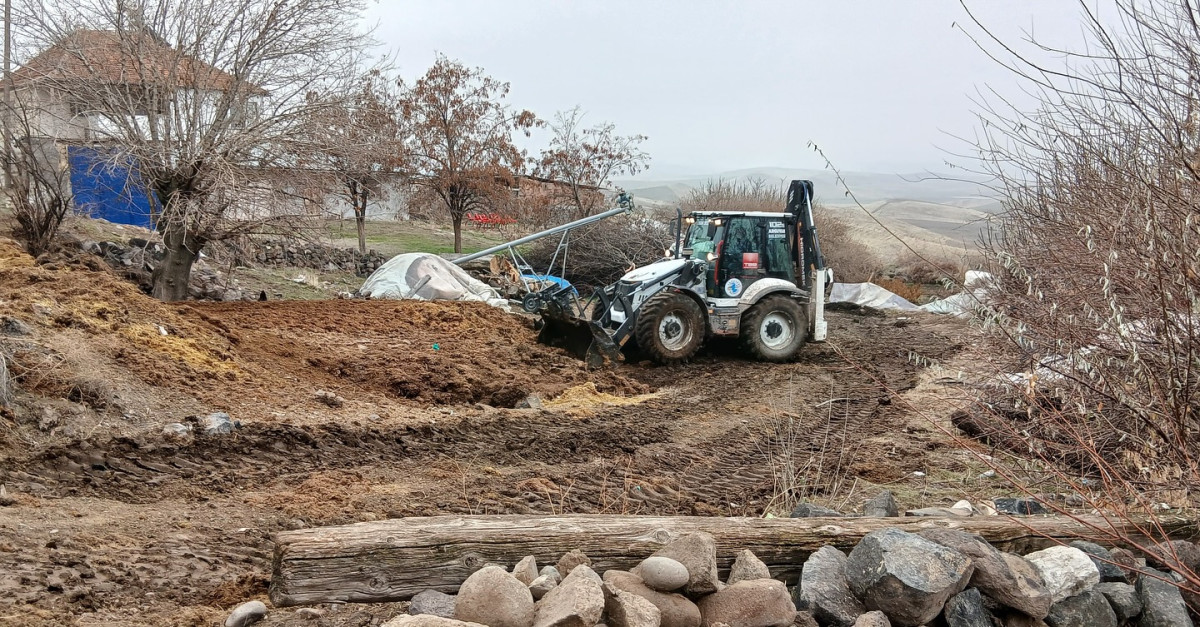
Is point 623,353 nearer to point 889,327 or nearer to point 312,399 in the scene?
point 312,399

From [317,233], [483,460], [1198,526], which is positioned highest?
[317,233]

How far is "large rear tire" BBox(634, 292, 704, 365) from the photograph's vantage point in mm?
11500

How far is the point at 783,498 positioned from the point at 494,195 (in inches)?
766

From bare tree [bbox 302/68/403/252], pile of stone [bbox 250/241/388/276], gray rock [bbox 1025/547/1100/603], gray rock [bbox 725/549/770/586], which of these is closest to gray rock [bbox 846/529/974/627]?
gray rock [bbox 725/549/770/586]

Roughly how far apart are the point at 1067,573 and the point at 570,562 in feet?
7.35

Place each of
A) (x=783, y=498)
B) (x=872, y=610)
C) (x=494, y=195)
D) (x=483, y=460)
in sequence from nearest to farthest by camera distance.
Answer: (x=872, y=610)
(x=783, y=498)
(x=483, y=460)
(x=494, y=195)

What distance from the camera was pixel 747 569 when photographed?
149 inches

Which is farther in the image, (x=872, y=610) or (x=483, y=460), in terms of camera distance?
(x=483, y=460)

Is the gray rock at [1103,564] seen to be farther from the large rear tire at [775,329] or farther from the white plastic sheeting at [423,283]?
the white plastic sheeting at [423,283]

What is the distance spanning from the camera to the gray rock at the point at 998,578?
12.1 ft

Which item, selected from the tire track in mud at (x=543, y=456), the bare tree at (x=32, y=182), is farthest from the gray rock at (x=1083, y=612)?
the bare tree at (x=32, y=182)

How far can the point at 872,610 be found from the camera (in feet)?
11.8

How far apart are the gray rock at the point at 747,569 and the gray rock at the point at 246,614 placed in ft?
6.58

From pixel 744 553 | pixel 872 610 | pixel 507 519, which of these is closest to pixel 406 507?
pixel 507 519
